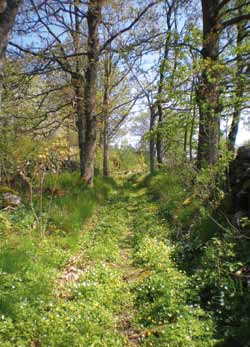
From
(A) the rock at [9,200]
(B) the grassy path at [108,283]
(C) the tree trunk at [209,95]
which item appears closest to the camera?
(B) the grassy path at [108,283]

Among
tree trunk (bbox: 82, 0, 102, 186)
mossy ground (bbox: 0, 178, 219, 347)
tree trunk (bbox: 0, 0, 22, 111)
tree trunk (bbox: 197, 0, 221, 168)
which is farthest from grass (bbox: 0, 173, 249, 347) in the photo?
tree trunk (bbox: 82, 0, 102, 186)

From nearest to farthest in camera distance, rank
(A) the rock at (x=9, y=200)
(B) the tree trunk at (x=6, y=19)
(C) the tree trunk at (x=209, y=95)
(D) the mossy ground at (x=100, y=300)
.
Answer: (D) the mossy ground at (x=100, y=300), (B) the tree trunk at (x=6, y=19), (C) the tree trunk at (x=209, y=95), (A) the rock at (x=9, y=200)

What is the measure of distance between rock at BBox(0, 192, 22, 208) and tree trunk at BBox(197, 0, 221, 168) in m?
4.85

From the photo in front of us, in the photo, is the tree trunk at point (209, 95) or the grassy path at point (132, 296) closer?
the grassy path at point (132, 296)

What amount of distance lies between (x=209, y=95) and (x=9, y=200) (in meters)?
5.52

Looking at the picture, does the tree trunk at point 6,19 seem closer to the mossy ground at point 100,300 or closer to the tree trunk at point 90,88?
the mossy ground at point 100,300

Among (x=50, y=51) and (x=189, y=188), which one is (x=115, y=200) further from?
(x=50, y=51)

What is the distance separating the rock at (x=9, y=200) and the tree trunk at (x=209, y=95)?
4.85 m

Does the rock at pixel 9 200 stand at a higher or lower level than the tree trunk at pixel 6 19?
lower

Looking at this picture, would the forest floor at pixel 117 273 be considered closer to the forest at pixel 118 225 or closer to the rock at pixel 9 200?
the forest at pixel 118 225

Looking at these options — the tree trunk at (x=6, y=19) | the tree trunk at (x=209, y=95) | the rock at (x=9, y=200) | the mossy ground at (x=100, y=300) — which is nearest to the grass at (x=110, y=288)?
the mossy ground at (x=100, y=300)

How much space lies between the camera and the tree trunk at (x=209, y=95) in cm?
636

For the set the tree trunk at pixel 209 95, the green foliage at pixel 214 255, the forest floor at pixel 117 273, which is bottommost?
the forest floor at pixel 117 273

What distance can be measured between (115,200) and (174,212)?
14.1ft
